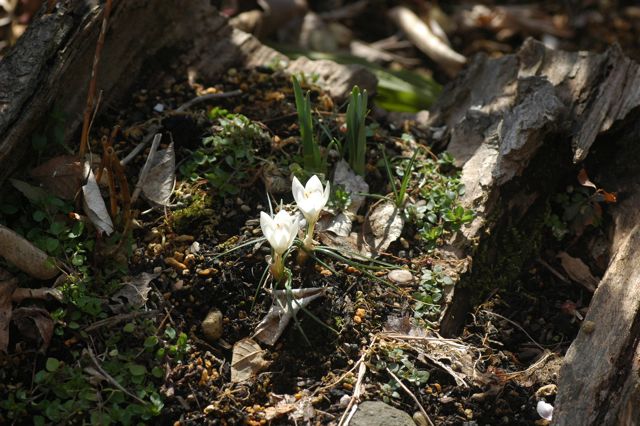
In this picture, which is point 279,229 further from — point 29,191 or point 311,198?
point 29,191

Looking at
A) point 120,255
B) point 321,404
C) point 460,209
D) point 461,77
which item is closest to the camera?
point 321,404

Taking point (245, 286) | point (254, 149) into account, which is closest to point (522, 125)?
point (254, 149)

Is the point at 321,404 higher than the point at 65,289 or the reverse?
the reverse

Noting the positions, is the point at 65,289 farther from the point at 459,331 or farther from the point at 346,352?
the point at 459,331

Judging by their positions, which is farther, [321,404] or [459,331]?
[459,331]

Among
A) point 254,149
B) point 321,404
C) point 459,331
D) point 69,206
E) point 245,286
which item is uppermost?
point 69,206

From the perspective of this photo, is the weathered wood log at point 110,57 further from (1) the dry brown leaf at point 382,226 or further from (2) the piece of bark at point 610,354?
(2) the piece of bark at point 610,354

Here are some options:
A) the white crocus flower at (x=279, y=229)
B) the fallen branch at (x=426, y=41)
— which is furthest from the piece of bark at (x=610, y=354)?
the fallen branch at (x=426, y=41)
